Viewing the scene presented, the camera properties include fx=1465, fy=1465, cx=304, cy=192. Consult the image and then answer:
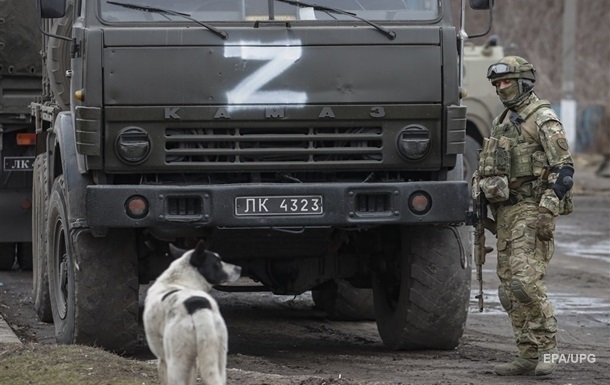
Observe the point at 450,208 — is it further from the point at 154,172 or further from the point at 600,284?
the point at 600,284

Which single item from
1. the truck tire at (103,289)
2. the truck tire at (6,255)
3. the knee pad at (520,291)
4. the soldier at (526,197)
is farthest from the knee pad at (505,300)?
the truck tire at (6,255)

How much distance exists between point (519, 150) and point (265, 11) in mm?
1741

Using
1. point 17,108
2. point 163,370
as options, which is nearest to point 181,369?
point 163,370

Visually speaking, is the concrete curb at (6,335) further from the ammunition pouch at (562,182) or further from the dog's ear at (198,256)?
the ammunition pouch at (562,182)

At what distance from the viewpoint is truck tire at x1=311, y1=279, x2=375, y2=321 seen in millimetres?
11383

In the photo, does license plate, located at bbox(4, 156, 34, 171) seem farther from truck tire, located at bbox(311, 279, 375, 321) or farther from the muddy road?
truck tire, located at bbox(311, 279, 375, 321)

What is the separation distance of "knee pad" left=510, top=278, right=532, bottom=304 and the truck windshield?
171 centimetres

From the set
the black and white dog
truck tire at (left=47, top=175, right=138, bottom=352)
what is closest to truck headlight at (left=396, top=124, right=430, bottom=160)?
truck tire at (left=47, top=175, right=138, bottom=352)

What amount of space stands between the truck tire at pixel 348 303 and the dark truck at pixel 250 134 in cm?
221

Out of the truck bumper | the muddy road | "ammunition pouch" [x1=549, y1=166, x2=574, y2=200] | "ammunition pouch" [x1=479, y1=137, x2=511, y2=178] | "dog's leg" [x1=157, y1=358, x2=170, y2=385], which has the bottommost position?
the muddy road

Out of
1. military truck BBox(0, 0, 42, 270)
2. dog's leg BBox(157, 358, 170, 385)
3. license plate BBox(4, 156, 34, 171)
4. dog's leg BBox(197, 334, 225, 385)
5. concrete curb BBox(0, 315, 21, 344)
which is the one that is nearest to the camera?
dog's leg BBox(197, 334, 225, 385)

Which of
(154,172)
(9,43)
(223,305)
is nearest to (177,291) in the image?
(154,172)

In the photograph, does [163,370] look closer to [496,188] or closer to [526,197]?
[496,188]

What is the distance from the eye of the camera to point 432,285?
30.2 ft
